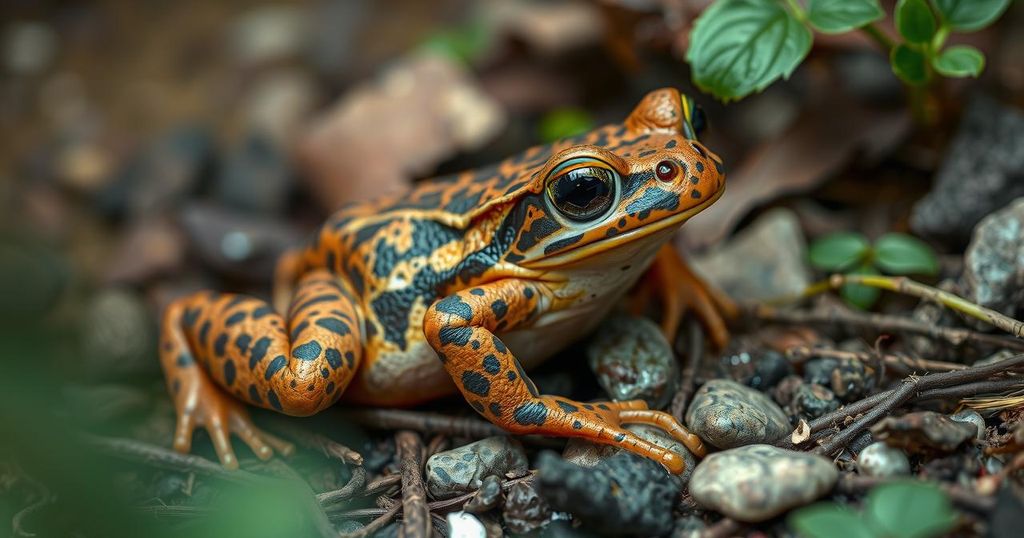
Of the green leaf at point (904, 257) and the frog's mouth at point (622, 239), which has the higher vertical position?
the frog's mouth at point (622, 239)

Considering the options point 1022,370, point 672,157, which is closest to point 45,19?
point 672,157

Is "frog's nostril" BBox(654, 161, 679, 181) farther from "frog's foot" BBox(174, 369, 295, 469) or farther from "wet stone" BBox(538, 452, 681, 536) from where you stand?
"frog's foot" BBox(174, 369, 295, 469)

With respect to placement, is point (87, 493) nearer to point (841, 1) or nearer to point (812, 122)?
point (841, 1)

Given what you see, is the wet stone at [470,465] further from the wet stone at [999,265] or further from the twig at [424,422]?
the wet stone at [999,265]

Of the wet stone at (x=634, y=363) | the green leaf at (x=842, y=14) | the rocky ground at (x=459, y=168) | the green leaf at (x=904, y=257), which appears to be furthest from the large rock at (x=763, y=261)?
the green leaf at (x=842, y=14)

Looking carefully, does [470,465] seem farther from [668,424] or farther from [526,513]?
[668,424]

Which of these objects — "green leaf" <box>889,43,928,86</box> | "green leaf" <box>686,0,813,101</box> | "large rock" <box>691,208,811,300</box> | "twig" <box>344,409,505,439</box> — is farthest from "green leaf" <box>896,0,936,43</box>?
"twig" <box>344,409,505,439</box>
